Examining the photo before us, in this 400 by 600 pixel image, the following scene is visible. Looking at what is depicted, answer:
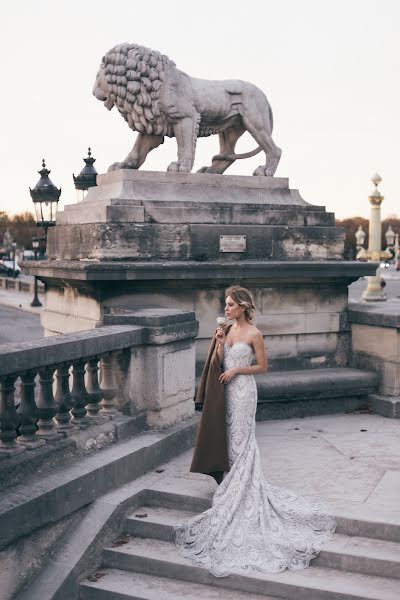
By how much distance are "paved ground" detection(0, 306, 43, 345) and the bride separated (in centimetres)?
1677

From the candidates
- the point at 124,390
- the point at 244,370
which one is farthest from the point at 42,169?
the point at 244,370

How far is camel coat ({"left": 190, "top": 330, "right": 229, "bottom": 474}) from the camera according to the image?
245 inches

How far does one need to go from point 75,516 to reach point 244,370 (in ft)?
5.50

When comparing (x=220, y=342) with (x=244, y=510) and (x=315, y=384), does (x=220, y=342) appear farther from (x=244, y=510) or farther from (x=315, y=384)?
(x=315, y=384)

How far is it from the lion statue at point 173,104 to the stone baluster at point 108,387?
318 centimetres

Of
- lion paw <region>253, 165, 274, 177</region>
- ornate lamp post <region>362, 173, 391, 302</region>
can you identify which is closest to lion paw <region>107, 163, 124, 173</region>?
lion paw <region>253, 165, 274, 177</region>

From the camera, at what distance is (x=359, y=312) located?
1007cm

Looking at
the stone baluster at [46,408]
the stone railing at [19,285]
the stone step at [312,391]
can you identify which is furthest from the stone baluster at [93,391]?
the stone railing at [19,285]

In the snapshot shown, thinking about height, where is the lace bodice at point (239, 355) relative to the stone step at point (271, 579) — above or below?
above

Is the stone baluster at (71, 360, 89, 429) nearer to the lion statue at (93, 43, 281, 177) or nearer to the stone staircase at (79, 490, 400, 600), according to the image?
the stone staircase at (79, 490, 400, 600)

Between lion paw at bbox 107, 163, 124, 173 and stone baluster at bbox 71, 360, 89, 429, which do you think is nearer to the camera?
stone baluster at bbox 71, 360, 89, 429

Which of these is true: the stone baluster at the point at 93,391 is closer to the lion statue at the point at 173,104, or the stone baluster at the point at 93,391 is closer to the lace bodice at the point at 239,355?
the lace bodice at the point at 239,355

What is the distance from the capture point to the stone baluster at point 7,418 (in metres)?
5.73

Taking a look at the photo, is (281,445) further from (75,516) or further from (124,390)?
(75,516)
